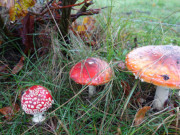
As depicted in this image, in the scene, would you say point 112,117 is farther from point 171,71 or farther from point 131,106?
point 171,71

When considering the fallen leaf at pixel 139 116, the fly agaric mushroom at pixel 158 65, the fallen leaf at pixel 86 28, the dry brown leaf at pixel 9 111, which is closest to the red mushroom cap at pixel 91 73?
the fly agaric mushroom at pixel 158 65

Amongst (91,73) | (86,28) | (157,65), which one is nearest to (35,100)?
(91,73)

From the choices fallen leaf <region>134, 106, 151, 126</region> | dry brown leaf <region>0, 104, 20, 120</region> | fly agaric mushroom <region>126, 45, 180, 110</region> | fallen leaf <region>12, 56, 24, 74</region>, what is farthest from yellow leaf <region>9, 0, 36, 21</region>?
fallen leaf <region>134, 106, 151, 126</region>

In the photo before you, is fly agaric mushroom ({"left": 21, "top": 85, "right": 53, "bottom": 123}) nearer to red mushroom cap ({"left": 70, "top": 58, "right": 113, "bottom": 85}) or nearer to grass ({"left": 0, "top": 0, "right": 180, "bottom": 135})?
grass ({"left": 0, "top": 0, "right": 180, "bottom": 135})

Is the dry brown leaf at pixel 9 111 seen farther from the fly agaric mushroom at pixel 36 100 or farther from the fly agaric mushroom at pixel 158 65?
the fly agaric mushroom at pixel 158 65

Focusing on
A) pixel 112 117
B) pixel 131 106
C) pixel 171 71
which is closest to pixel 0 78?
pixel 112 117

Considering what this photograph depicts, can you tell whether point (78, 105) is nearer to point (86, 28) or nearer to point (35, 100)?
point (35, 100)

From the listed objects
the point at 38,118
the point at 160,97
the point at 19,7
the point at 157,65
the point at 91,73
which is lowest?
the point at 38,118
